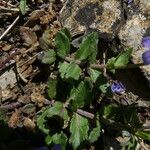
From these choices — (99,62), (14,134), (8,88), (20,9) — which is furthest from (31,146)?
(20,9)

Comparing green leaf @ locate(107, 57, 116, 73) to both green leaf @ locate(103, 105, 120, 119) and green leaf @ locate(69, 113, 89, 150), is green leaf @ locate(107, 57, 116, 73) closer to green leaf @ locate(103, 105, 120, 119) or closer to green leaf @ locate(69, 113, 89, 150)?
green leaf @ locate(103, 105, 120, 119)

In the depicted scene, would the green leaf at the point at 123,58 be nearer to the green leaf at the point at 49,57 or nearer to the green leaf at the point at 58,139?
the green leaf at the point at 49,57

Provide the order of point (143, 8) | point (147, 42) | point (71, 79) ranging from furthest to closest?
1. point (143, 8)
2. point (71, 79)
3. point (147, 42)

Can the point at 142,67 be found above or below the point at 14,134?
above

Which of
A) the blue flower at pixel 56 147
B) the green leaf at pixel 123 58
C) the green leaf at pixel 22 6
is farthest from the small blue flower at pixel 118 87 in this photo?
the green leaf at pixel 22 6

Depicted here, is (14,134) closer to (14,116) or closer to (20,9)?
(14,116)
